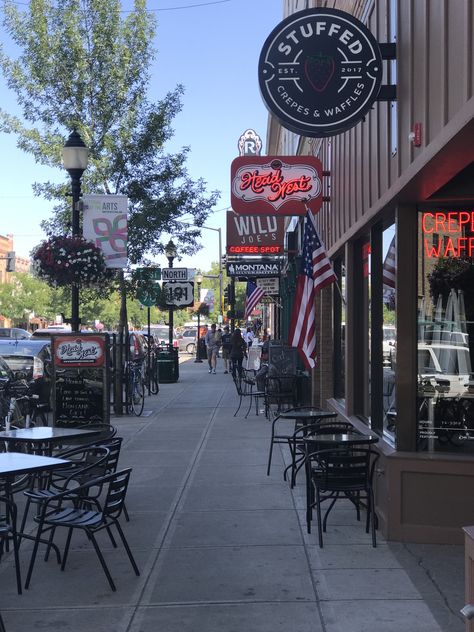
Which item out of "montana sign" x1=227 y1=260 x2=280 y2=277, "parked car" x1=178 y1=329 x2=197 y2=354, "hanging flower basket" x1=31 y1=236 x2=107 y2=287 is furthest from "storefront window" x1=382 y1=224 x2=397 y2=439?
"parked car" x1=178 y1=329 x2=197 y2=354

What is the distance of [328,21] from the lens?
23.0ft

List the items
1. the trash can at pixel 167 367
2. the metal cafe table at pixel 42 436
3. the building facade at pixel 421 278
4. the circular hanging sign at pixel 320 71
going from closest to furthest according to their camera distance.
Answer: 1. the building facade at pixel 421 278
2. the circular hanging sign at pixel 320 71
3. the metal cafe table at pixel 42 436
4. the trash can at pixel 167 367

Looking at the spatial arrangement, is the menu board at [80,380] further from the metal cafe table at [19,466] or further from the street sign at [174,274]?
the street sign at [174,274]

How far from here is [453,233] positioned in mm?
7039

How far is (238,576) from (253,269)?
17272 mm

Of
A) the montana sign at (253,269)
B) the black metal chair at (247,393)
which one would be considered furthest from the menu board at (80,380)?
the montana sign at (253,269)

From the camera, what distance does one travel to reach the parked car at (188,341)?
5197cm

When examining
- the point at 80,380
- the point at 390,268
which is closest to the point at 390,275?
the point at 390,268

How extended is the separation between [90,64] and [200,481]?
37.7 feet

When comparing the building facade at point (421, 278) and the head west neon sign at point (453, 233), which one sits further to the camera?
the head west neon sign at point (453, 233)

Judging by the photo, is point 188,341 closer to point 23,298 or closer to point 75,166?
point 23,298

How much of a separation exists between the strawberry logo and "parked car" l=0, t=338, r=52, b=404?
31.5ft

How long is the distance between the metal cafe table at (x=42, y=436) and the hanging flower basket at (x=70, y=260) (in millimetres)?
4892

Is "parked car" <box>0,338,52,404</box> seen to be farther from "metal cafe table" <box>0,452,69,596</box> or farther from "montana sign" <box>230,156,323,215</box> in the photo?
"metal cafe table" <box>0,452,69,596</box>
